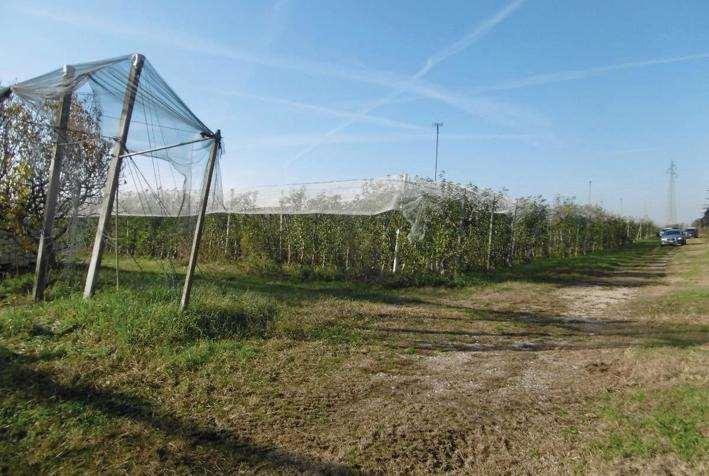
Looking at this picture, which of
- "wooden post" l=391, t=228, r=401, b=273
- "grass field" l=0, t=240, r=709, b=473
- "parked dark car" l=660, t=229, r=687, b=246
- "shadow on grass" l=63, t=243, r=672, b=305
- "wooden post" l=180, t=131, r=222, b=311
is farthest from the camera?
"parked dark car" l=660, t=229, r=687, b=246

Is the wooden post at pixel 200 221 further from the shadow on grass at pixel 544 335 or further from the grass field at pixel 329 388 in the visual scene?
the shadow on grass at pixel 544 335

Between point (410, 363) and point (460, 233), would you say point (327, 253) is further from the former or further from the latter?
point (410, 363)

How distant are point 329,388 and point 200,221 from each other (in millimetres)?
2377

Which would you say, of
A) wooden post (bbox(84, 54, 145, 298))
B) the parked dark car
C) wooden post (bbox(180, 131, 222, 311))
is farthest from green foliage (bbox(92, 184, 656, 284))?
the parked dark car

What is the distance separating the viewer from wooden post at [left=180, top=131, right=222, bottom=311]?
4.80 m

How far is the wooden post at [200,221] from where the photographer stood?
480 centimetres

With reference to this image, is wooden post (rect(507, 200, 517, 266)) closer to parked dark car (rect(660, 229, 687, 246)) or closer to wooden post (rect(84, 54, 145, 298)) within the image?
wooden post (rect(84, 54, 145, 298))

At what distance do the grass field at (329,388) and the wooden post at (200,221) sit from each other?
0.18m

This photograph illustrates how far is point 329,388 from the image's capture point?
3.62 metres

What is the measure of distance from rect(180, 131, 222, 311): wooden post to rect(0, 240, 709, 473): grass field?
0.18 m

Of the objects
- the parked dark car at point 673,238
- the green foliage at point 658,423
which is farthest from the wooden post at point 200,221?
the parked dark car at point 673,238

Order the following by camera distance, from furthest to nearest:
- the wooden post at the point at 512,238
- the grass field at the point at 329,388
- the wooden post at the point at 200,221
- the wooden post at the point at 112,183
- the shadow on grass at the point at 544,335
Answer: the wooden post at the point at 512,238 → the wooden post at the point at 112,183 → the shadow on grass at the point at 544,335 → the wooden post at the point at 200,221 → the grass field at the point at 329,388

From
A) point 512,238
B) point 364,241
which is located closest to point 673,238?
point 512,238

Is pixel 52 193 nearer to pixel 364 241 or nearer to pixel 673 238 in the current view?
pixel 364 241
